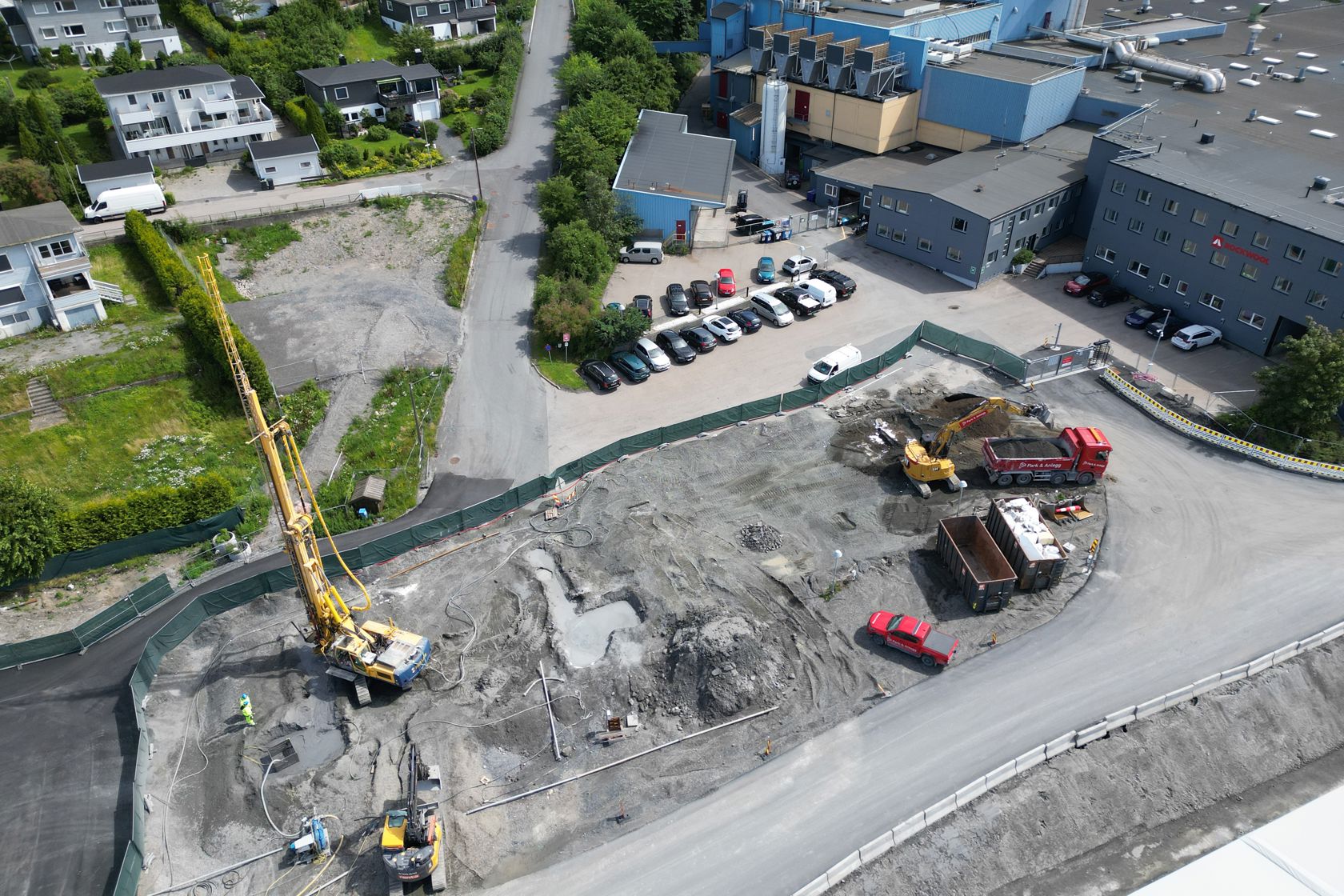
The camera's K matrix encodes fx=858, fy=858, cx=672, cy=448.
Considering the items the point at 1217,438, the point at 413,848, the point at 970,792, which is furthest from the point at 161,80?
the point at 1217,438

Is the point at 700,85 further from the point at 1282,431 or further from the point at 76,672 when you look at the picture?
the point at 76,672

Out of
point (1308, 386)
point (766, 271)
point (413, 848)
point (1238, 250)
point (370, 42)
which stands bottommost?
point (413, 848)

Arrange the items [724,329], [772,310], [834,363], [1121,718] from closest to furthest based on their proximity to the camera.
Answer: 1. [1121,718]
2. [834,363]
3. [724,329]
4. [772,310]

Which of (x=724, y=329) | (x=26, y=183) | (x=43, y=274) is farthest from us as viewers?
(x=26, y=183)

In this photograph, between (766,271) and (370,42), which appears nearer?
(766,271)

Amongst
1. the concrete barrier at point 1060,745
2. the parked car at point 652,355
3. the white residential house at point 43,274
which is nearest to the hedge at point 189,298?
the white residential house at point 43,274

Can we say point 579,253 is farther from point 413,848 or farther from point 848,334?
point 413,848

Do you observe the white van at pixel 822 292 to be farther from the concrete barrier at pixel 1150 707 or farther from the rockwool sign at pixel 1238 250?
the concrete barrier at pixel 1150 707

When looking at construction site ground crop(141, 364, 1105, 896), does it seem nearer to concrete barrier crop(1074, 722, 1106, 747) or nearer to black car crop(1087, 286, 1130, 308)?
concrete barrier crop(1074, 722, 1106, 747)
